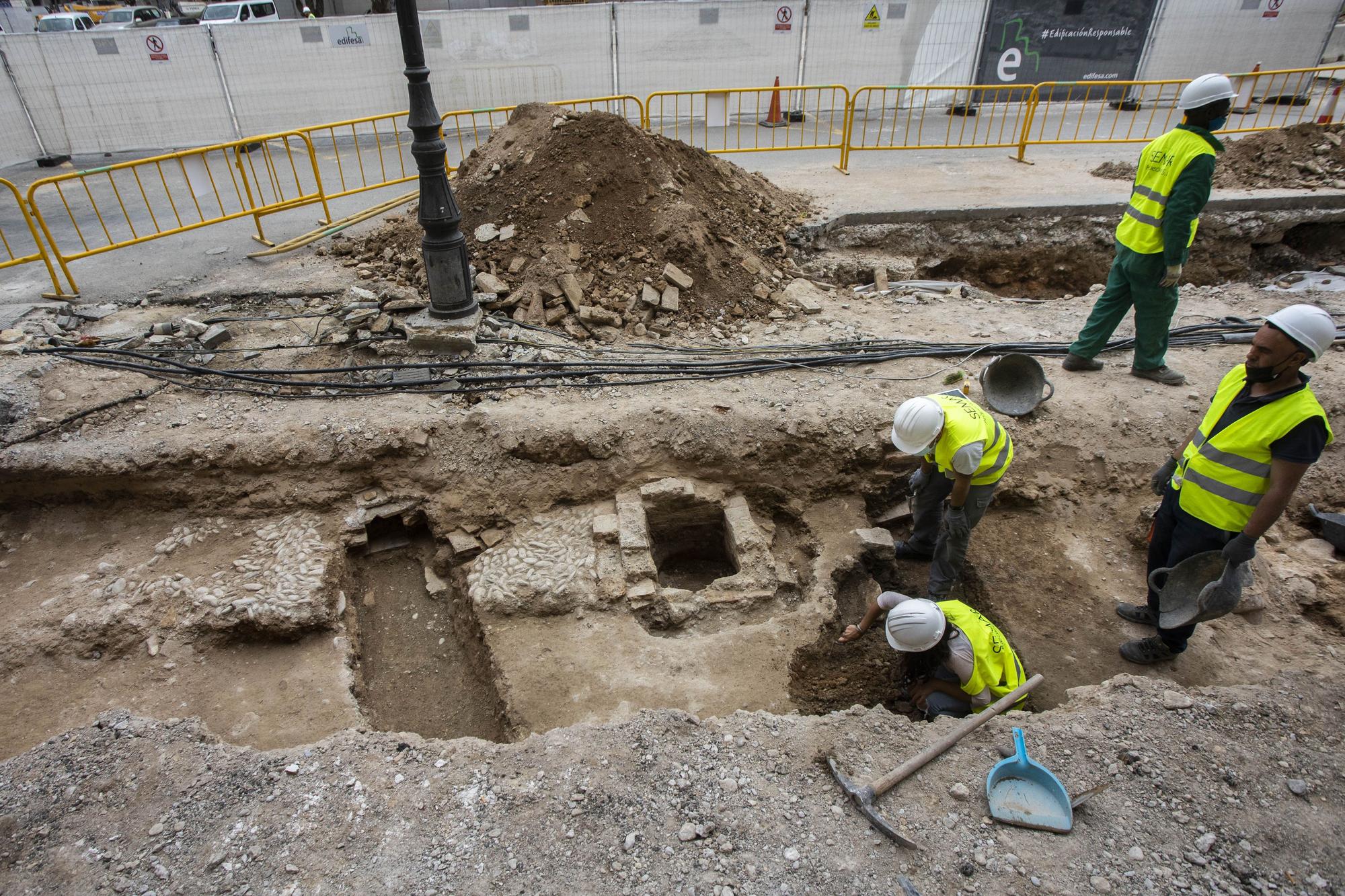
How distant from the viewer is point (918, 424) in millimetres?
4082

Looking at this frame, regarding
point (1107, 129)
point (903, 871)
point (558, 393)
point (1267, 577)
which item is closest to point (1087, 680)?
point (1267, 577)

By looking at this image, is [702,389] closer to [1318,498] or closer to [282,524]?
[282,524]

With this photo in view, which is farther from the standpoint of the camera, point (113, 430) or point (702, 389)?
point (702, 389)

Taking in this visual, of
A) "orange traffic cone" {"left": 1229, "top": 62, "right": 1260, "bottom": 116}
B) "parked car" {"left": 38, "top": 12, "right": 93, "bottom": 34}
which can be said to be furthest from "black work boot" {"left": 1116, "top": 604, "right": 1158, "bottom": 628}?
"parked car" {"left": 38, "top": 12, "right": 93, "bottom": 34}

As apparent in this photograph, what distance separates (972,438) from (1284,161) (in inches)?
365

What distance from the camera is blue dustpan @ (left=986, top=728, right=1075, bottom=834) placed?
9.68 feet

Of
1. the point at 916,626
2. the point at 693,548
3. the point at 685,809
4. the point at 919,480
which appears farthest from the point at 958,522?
the point at 685,809

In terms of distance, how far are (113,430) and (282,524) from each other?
1568 mm

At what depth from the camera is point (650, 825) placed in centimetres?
300

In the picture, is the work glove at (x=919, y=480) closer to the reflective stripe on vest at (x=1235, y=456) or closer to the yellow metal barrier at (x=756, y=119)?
the reflective stripe on vest at (x=1235, y=456)

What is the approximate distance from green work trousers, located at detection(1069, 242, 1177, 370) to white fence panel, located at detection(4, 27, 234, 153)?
45.0ft

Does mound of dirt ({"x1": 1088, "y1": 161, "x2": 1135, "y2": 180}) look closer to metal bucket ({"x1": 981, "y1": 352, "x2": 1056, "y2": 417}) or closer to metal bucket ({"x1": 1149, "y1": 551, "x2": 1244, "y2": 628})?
metal bucket ({"x1": 981, "y1": 352, "x2": 1056, "y2": 417})

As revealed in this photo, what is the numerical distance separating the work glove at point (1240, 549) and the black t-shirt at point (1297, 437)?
426 mm

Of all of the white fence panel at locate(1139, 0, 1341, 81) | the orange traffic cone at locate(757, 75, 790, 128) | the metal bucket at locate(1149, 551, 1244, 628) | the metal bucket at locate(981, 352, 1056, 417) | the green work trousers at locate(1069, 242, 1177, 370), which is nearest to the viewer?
the metal bucket at locate(1149, 551, 1244, 628)
